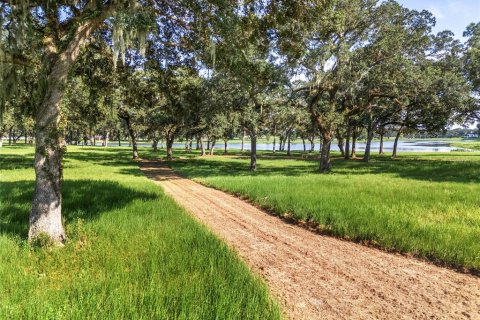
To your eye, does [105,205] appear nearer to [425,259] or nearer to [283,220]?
[283,220]

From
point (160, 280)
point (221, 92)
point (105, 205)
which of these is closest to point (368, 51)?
point (221, 92)

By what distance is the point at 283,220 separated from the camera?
10.5 m

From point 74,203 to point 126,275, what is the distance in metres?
6.51

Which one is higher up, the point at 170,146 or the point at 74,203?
the point at 170,146

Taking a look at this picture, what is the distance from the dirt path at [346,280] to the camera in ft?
15.9

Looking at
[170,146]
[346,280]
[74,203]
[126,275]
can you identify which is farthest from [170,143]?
[346,280]

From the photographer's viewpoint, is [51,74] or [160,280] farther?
[51,74]

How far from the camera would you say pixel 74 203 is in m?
10.1

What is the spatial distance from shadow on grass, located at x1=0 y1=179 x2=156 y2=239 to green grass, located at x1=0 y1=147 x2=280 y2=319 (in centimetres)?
9

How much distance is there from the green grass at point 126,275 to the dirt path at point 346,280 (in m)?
0.96

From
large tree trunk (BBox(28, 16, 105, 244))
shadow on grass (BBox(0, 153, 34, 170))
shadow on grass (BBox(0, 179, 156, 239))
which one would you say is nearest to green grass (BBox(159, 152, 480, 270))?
shadow on grass (BBox(0, 179, 156, 239))

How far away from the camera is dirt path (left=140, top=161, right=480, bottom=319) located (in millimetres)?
4836

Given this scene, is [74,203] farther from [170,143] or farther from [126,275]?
[170,143]

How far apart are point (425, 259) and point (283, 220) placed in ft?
15.0
